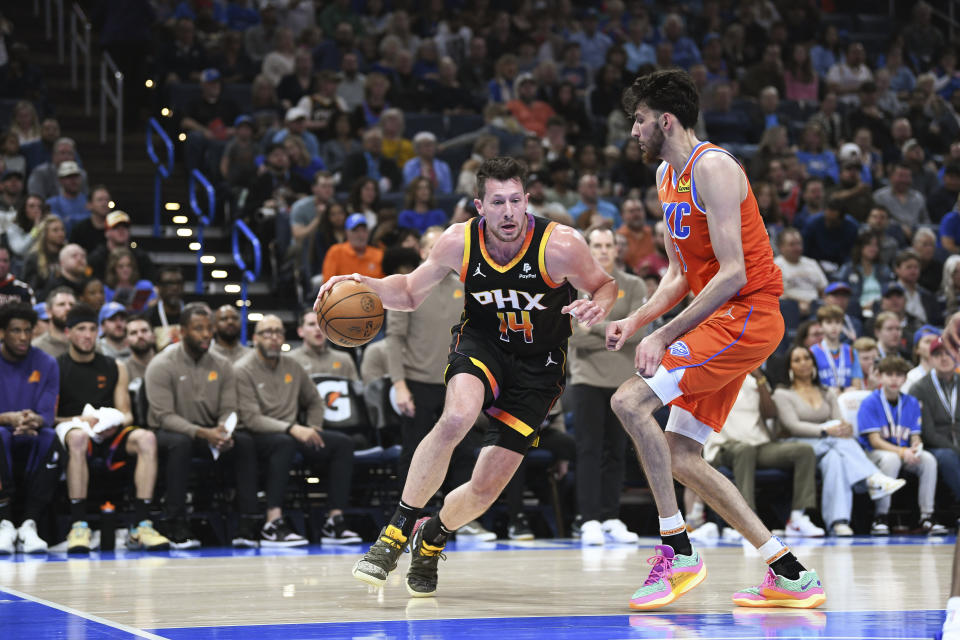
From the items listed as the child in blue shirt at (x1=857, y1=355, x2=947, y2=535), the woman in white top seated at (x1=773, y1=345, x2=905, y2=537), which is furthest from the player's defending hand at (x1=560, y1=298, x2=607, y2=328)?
the child in blue shirt at (x1=857, y1=355, x2=947, y2=535)

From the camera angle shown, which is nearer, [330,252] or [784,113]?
[330,252]

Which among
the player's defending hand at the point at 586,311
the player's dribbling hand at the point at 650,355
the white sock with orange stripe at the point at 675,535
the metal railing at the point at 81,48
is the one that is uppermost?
the metal railing at the point at 81,48

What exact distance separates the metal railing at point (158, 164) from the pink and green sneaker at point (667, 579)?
9.34m

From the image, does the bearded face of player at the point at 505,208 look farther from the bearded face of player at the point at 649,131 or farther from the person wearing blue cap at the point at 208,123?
the person wearing blue cap at the point at 208,123

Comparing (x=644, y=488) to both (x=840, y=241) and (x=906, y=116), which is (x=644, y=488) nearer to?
(x=840, y=241)

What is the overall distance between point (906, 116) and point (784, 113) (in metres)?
1.81

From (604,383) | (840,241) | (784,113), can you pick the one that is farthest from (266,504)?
(784,113)

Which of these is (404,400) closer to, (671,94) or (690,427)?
(690,427)

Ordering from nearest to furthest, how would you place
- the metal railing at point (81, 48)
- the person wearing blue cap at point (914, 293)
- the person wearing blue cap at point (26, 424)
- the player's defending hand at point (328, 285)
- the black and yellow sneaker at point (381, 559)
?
the black and yellow sneaker at point (381, 559) → the player's defending hand at point (328, 285) → the person wearing blue cap at point (26, 424) → the person wearing blue cap at point (914, 293) → the metal railing at point (81, 48)

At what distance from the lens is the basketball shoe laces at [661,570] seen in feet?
16.3

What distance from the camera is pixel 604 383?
9.16 m

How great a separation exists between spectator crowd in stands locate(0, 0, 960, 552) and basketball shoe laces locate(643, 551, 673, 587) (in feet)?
13.0

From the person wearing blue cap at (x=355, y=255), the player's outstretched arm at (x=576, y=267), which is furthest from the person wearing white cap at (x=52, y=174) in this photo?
the player's outstretched arm at (x=576, y=267)

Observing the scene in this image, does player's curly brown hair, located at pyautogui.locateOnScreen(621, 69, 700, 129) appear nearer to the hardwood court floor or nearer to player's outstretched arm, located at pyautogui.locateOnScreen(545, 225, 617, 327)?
player's outstretched arm, located at pyautogui.locateOnScreen(545, 225, 617, 327)
